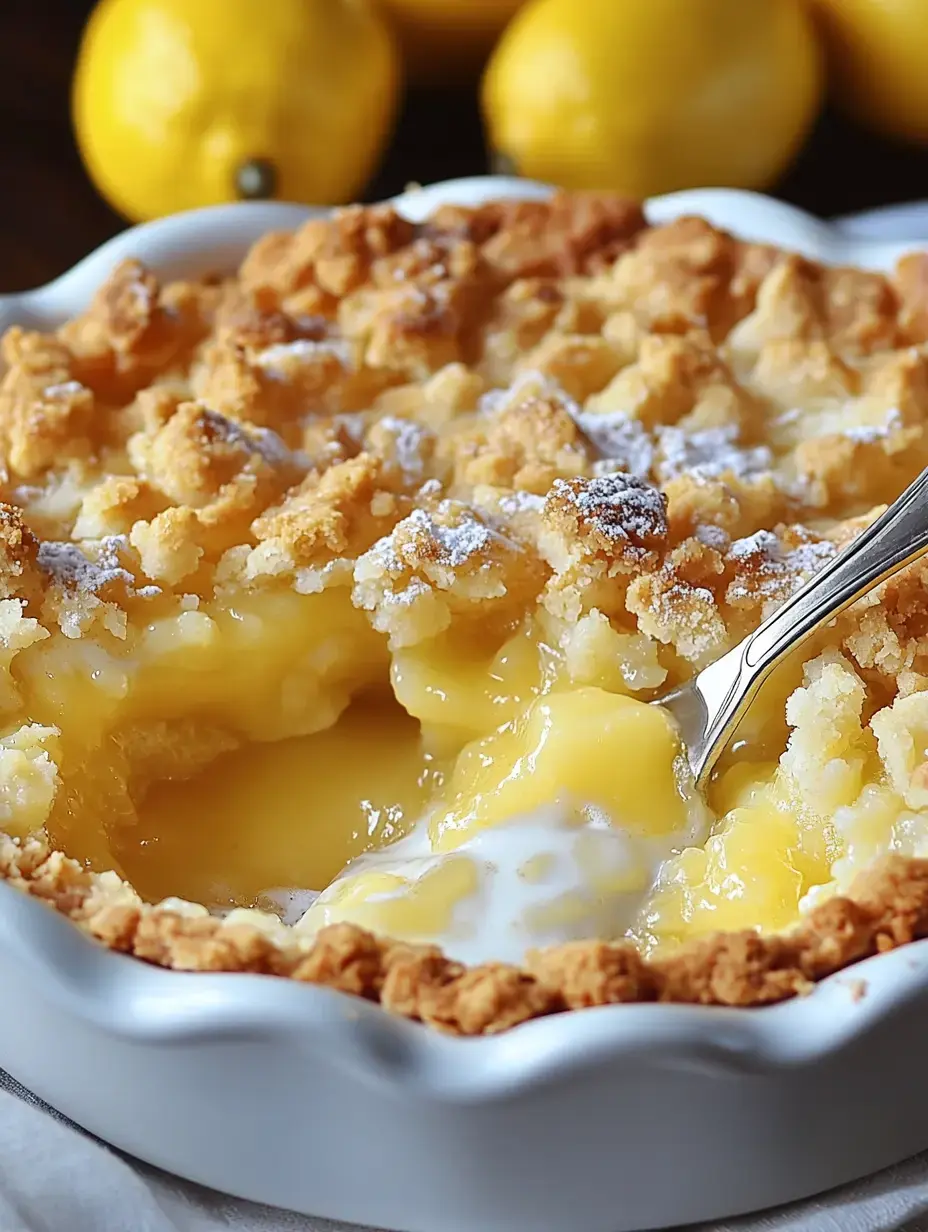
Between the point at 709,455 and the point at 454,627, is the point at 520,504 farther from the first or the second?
the point at 709,455

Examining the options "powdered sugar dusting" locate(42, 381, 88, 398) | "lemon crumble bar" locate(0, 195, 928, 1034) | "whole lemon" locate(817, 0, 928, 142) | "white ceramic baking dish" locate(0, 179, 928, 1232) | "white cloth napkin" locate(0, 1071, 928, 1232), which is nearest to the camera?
"white ceramic baking dish" locate(0, 179, 928, 1232)

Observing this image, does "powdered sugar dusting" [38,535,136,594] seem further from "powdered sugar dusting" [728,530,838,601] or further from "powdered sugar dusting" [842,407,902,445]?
"powdered sugar dusting" [842,407,902,445]

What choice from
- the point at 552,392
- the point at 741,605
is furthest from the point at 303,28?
the point at 741,605

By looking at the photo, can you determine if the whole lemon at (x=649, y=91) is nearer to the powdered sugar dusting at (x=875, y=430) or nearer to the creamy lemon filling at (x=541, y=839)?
the powdered sugar dusting at (x=875, y=430)

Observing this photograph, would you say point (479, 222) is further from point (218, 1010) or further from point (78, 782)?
point (218, 1010)

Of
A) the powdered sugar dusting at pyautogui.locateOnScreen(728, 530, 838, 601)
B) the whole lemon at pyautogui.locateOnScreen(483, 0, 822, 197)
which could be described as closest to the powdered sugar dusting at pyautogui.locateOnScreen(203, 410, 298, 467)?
the powdered sugar dusting at pyautogui.locateOnScreen(728, 530, 838, 601)

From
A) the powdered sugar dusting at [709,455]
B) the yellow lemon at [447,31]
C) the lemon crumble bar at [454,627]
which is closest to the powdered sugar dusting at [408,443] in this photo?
the lemon crumble bar at [454,627]
